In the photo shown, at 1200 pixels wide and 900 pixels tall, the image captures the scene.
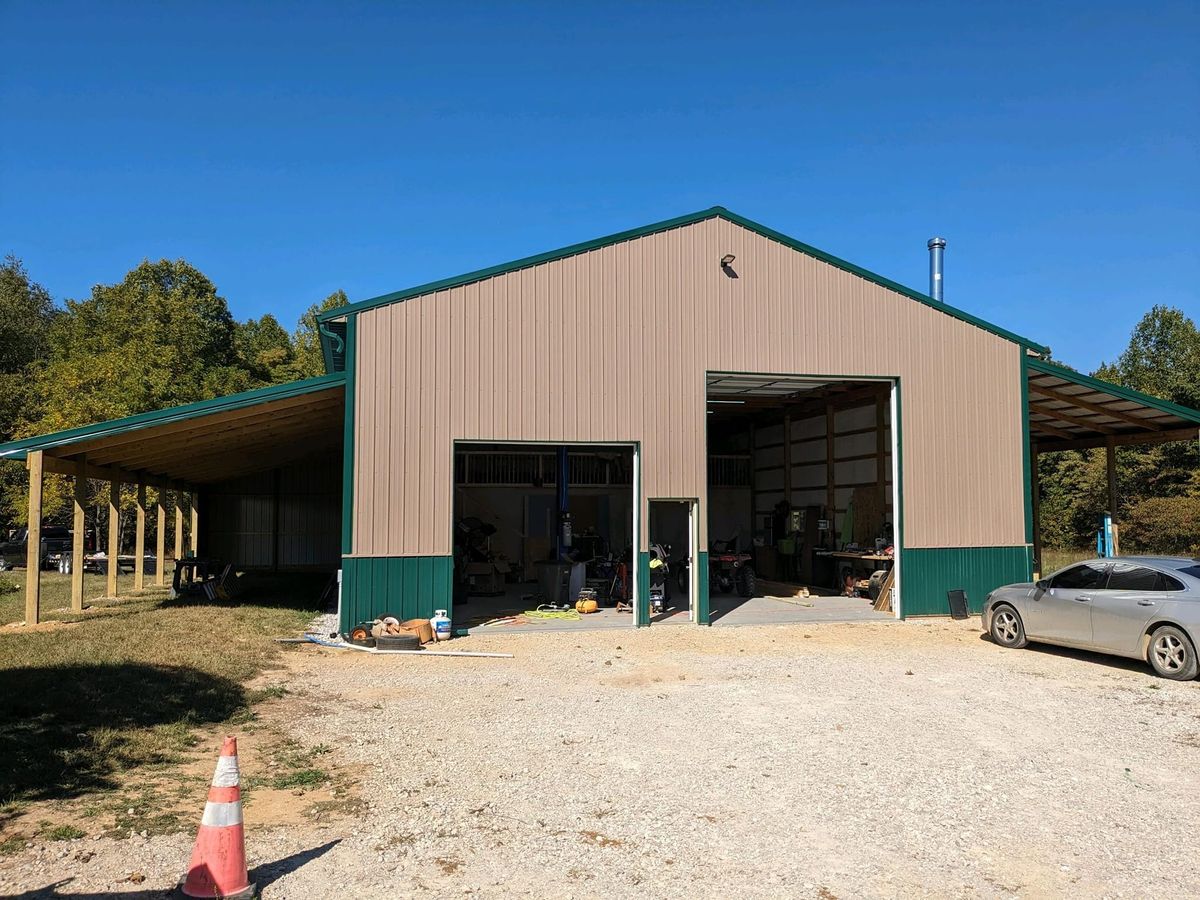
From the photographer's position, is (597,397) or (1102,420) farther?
(1102,420)

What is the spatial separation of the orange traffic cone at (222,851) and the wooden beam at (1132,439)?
19.5 metres

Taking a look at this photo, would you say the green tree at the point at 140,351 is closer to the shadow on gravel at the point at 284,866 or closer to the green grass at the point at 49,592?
the green grass at the point at 49,592

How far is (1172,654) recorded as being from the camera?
973 centimetres

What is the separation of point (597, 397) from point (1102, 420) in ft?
41.3

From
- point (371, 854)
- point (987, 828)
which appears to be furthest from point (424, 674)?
point (987, 828)

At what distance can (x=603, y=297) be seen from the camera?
14.7 metres

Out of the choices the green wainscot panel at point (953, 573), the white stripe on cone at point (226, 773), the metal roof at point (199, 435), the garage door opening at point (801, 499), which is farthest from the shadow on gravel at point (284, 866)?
the green wainscot panel at point (953, 573)

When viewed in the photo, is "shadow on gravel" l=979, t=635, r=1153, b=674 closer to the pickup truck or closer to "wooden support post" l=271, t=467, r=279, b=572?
"wooden support post" l=271, t=467, r=279, b=572

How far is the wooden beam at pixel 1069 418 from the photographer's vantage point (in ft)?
63.9

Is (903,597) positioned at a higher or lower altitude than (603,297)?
lower

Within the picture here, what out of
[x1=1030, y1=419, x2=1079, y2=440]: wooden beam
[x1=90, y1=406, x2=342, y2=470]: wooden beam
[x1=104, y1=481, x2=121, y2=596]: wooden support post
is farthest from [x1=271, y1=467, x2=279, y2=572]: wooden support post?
[x1=1030, y1=419, x2=1079, y2=440]: wooden beam

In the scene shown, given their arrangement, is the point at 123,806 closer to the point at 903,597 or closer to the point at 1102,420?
the point at 903,597

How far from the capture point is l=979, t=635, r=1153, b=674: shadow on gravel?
1053 centimetres

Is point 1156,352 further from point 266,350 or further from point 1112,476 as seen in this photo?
point 266,350
